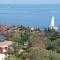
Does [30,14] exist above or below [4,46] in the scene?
above

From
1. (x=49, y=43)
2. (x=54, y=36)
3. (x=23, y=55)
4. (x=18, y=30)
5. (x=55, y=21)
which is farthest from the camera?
(x=18, y=30)

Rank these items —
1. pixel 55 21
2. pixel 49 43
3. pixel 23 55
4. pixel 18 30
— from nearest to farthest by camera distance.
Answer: pixel 23 55 → pixel 49 43 → pixel 55 21 → pixel 18 30

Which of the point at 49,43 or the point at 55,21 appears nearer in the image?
the point at 49,43

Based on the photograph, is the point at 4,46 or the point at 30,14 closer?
the point at 4,46

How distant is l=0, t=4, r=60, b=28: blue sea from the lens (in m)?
5.01

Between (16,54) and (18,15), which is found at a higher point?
(18,15)

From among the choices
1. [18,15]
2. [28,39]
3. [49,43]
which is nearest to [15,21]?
[18,15]

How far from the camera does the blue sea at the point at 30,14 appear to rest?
16.4 feet

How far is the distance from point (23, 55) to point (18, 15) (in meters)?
1.26

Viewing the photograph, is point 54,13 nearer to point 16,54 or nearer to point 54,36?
point 54,36

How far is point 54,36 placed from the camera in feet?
17.2

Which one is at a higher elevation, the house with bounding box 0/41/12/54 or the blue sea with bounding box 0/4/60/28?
the blue sea with bounding box 0/4/60/28

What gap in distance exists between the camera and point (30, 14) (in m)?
5.34

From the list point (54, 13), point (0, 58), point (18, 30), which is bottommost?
point (0, 58)
